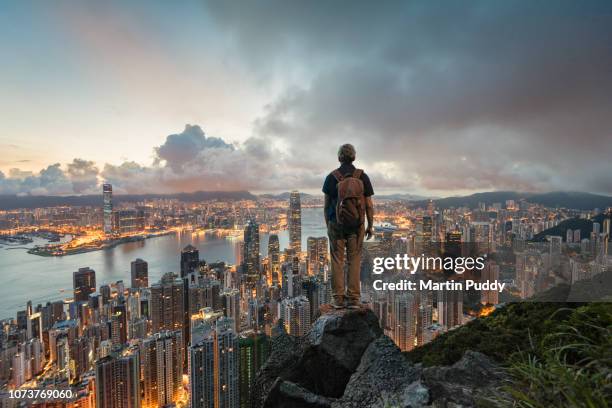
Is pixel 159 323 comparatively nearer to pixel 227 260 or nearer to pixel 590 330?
pixel 227 260

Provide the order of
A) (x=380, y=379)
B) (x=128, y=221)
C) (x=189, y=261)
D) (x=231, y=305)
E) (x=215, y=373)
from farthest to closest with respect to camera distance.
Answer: (x=128, y=221), (x=189, y=261), (x=231, y=305), (x=215, y=373), (x=380, y=379)

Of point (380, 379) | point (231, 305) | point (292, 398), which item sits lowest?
point (231, 305)

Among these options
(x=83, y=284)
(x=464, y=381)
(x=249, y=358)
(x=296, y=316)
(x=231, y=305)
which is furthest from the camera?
(x=83, y=284)

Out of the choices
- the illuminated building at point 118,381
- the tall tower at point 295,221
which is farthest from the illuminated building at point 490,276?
the tall tower at point 295,221

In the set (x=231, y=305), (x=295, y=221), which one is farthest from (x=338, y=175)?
(x=295, y=221)

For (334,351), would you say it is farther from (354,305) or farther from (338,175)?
(338,175)

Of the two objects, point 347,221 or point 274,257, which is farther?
point 274,257

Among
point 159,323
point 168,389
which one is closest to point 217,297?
point 159,323

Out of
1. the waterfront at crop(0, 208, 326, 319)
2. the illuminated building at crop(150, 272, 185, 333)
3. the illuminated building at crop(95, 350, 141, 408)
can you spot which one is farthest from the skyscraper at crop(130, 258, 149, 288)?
the illuminated building at crop(95, 350, 141, 408)
